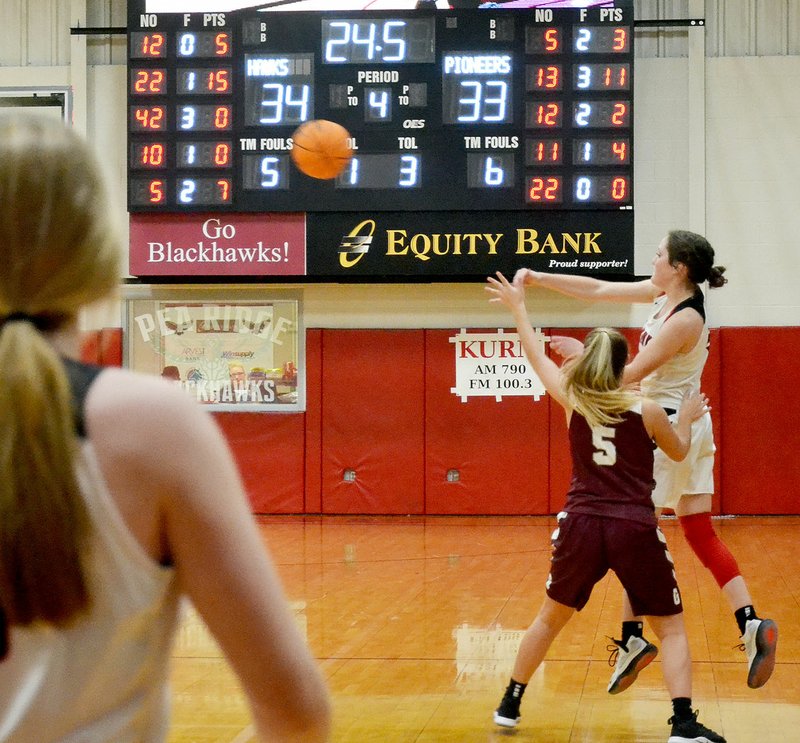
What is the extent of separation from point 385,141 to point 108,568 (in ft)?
33.1

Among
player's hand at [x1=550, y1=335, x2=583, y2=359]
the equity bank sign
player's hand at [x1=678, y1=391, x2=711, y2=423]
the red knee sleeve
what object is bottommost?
the red knee sleeve

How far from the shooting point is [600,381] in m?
4.01

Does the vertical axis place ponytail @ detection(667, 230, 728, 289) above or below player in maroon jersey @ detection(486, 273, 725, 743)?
above

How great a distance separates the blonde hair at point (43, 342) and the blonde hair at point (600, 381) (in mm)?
3155

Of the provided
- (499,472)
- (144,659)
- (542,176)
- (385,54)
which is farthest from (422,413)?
(144,659)

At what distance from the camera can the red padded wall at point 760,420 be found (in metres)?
11.9

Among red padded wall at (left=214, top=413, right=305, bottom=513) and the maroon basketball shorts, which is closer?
the maroon basketball shorts

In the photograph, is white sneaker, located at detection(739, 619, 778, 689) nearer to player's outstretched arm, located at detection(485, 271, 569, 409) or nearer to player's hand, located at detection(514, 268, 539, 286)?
player's outstretched arm, located at detection(485, 271, 569, 409)

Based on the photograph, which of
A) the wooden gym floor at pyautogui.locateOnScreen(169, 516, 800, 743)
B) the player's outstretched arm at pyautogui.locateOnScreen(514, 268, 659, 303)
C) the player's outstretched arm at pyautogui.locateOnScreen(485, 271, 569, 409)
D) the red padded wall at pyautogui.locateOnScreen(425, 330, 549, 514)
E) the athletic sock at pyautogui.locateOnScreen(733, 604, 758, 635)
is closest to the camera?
the player's outstretched arm at pyautogui.locateOnScreen(485, 271, 569, 409)

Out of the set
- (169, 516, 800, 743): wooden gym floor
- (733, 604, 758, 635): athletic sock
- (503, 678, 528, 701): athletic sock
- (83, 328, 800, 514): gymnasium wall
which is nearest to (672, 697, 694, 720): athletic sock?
(169, 516, 800, 743): wooden gym floor

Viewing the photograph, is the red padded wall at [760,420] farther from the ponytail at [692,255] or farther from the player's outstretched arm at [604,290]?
the ponytail at [692,255]

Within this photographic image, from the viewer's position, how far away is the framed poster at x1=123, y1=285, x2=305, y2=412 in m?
12.3

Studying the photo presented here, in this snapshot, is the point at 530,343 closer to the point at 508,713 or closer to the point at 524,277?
the point at 524,277

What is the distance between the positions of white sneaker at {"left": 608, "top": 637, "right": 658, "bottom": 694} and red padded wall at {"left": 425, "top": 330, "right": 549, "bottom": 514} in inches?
308
